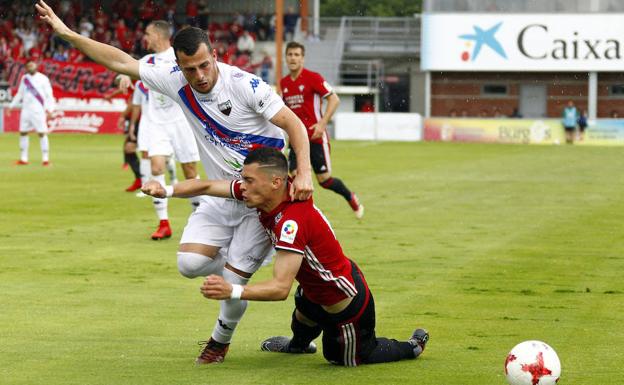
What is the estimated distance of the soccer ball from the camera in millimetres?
6242

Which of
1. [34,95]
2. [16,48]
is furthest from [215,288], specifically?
[16,48]

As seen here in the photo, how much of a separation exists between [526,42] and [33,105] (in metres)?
25.9

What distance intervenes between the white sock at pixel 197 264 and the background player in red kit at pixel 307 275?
479 millimetres

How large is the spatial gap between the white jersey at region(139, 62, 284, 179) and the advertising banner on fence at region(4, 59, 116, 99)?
40341 mm

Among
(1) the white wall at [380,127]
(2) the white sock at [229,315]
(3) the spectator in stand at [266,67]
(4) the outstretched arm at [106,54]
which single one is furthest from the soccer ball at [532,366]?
(3) the spectator in stand at [266,67]

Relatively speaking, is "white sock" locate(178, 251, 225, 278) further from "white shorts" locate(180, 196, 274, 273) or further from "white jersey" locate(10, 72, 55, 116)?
"white jersey" locate(10, 72, 55, 116)

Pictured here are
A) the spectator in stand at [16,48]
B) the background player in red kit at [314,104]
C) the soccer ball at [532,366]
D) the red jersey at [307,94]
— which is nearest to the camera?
the soccer ball at [532,366]

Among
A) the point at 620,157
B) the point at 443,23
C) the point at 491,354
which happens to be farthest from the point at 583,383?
the point at 443,23

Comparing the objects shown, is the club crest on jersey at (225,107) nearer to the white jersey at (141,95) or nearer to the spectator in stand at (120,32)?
the white jersey at (141,95)

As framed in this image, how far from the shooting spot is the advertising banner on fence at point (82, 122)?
4700cm

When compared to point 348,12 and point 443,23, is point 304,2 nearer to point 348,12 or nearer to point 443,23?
point 443,23

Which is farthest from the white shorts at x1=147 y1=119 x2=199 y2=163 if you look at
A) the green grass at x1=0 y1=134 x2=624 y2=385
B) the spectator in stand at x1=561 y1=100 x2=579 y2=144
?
the spectator in stand at x1=561 y1=100 x2=579 y2=144

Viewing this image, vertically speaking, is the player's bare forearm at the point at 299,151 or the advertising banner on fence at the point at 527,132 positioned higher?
the player's bare forearm at the point at 299,151

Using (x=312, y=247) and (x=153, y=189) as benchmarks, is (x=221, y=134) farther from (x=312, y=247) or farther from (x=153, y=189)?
(x=312, y=247)
